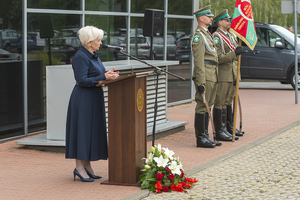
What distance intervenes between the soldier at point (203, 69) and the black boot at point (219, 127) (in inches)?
18.0

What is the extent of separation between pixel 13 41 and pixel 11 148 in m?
1.86

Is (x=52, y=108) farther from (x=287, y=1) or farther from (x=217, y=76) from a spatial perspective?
(x=287, y=1)

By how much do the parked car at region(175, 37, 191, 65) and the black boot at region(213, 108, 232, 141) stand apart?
5.74 metres

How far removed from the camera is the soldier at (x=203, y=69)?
791 cm

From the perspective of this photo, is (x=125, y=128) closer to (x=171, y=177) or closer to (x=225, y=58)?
(x=171, y=177)

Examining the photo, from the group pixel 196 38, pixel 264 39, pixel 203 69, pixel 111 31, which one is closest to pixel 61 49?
pixel 111 31

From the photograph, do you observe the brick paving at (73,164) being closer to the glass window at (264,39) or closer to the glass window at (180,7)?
the glass window at (180,7)

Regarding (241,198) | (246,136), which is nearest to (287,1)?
(246,136)

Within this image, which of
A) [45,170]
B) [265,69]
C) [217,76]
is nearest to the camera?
[45,170]

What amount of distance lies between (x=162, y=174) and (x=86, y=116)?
1.04 metres

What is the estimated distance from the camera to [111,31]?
1165 cm

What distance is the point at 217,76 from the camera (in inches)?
328

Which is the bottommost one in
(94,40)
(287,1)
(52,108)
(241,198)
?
(241,198)

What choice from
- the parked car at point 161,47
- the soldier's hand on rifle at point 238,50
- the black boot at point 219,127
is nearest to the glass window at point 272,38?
the parked car at point 161,47
